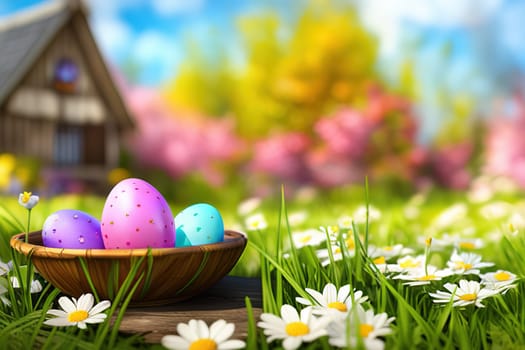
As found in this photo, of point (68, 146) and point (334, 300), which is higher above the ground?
point (68, 146)

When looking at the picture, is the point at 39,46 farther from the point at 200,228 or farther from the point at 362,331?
the point at 362,331

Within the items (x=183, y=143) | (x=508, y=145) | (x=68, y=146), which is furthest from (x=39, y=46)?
(x=508, y=145)

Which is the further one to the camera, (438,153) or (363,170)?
(438,153)

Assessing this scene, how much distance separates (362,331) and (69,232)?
73cm

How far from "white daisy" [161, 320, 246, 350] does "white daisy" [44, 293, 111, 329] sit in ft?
0.73

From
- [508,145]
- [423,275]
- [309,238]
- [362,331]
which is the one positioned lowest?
[362,331]

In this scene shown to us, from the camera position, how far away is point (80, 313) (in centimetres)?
128

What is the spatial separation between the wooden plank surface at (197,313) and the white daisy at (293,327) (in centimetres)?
10

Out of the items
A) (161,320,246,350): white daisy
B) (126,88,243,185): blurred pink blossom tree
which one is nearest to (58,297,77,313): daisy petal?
(161,320,246,350): white daisy

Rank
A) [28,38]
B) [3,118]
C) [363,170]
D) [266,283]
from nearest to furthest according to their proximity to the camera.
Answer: [266,283] < [3,118] < [28,38] < [363,170]

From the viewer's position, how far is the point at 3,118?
706 centimetres

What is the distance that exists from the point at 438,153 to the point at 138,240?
814 centimetres

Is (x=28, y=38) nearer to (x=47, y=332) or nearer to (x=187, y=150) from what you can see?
(x=187, y=150)

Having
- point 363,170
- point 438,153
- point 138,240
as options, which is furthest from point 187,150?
point 138,240
